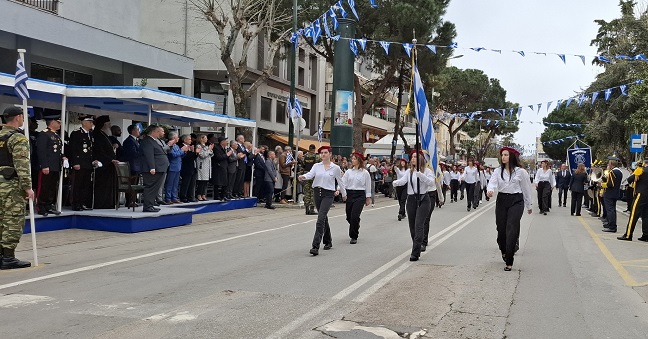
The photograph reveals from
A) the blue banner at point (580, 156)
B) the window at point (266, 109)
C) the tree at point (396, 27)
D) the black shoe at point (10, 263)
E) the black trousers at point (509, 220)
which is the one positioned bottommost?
the black shoe at point (10, 263)

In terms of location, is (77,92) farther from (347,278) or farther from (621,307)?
(621,307)

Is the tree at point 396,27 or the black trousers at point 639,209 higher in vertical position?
the tree at point 396,27

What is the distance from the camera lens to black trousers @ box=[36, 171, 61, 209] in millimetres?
11938

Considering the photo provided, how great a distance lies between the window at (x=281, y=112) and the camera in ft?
135

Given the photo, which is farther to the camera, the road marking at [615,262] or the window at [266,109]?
the window at [266,109]

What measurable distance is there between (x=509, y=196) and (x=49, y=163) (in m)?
8.14

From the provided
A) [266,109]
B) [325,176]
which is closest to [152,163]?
[325,176]

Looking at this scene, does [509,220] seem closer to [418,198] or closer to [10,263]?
[418,198]

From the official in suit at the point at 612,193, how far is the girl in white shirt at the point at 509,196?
7.44 metres

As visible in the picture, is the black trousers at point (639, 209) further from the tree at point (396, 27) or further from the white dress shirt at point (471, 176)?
the tree at point (396, 27)

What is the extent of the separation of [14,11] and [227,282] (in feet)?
40.7

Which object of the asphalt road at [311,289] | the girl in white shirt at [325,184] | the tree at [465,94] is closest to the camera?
the asphalt road at [311,289]

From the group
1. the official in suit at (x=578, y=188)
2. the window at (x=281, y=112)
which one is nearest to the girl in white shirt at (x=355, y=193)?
the official in suit at (x=578, y=188)

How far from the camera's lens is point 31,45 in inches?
702
